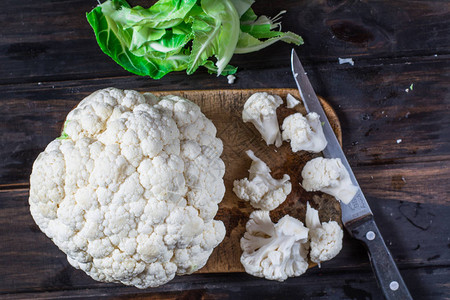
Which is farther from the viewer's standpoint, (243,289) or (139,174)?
(243,289)

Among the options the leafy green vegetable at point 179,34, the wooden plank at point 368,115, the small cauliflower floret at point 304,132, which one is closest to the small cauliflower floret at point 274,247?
the small cauliflower floret at point 304,132

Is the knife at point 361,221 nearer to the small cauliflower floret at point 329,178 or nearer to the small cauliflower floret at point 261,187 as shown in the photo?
the small cauliflower floret at point 329,178

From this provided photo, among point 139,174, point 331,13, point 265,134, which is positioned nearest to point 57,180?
point 139,174

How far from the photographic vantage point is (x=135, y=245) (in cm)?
125

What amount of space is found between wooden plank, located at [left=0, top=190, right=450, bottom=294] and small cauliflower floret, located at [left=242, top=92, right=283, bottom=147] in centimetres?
50

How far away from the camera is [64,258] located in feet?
5.24

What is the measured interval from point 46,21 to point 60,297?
1.12m

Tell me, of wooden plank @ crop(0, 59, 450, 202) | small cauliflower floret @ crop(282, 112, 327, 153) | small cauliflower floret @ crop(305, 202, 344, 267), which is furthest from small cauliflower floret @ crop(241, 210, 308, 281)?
wooden plank @ crop(0, 59, 450, 202)

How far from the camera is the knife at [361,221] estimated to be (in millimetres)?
1463

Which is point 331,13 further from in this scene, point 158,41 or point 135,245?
point 135,245

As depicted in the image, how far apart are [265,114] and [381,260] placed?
0.69 m

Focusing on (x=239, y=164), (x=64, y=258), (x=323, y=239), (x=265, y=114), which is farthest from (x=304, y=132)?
(x=64, y=258)

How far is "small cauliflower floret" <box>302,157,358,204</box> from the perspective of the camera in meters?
1.44

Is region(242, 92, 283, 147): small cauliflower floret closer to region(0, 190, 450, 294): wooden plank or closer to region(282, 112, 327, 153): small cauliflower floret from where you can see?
region(282, 112, 327, 153): small cauliflower floret
